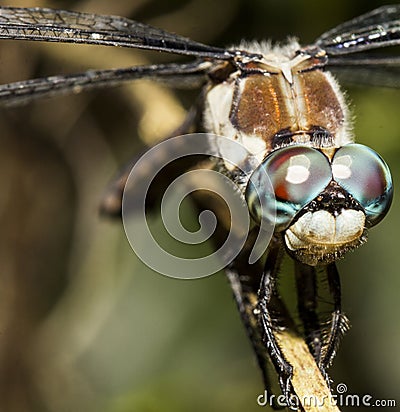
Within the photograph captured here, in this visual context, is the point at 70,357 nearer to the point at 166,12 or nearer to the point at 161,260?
the point at 161,260

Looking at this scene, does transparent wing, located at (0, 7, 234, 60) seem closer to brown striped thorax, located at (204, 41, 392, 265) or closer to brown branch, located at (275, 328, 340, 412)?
brown striped thorax, located at (204, 41, 392, 265)

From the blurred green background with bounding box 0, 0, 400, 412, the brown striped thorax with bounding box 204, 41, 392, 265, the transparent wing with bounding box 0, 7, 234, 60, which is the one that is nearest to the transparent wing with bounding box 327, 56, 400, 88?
the blurred green background with bounding box 0, 0, 400, 412

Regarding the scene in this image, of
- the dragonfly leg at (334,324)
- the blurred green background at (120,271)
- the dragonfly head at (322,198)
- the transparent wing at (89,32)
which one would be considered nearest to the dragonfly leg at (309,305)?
the dragonfly leg at (334,324)

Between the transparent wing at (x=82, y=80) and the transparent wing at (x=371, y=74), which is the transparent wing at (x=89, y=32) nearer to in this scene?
the transparent wing at (x=82, y=80)

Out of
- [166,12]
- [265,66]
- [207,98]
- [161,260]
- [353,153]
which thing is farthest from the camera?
→ [166,12]

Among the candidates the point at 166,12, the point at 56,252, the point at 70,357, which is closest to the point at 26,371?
the point at 70,357
